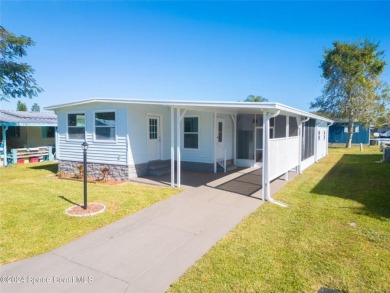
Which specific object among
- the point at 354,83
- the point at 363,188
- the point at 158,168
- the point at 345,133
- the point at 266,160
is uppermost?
the point at 354,83

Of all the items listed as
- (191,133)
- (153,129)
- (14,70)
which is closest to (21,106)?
(14,70)

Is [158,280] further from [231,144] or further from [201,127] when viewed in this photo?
[231,144]

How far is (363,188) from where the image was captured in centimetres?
820

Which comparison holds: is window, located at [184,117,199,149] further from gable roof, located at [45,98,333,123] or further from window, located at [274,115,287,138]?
window, located at [274,115,287,138]

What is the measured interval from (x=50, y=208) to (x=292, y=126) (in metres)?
9.17

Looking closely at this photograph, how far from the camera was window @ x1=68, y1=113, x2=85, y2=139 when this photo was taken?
10.5 m

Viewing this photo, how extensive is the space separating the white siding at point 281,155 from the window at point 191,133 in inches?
155

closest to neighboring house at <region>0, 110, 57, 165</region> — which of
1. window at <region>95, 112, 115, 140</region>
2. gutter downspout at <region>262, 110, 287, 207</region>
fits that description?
window at <region>95, 112, 115, 140</region>

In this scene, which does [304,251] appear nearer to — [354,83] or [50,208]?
[50,208]

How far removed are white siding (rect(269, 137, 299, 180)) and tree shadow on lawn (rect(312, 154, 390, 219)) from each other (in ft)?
3.86

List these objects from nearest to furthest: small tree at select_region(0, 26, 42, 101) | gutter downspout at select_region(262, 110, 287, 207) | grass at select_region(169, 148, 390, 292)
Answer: grass at select_region(169, 148, 390, 292)
gutter downspout at select_region(262, 110, 287, 207)
small tree at select_region(0, 26, 42, 101)

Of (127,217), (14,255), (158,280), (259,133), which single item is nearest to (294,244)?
(158,280)

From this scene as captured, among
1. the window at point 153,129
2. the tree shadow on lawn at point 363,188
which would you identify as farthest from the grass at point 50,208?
the tree shadow on lawn at point 363,188

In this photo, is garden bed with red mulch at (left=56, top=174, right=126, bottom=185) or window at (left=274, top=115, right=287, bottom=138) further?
window at (left=274, top=115, right=287, bottom=138)
